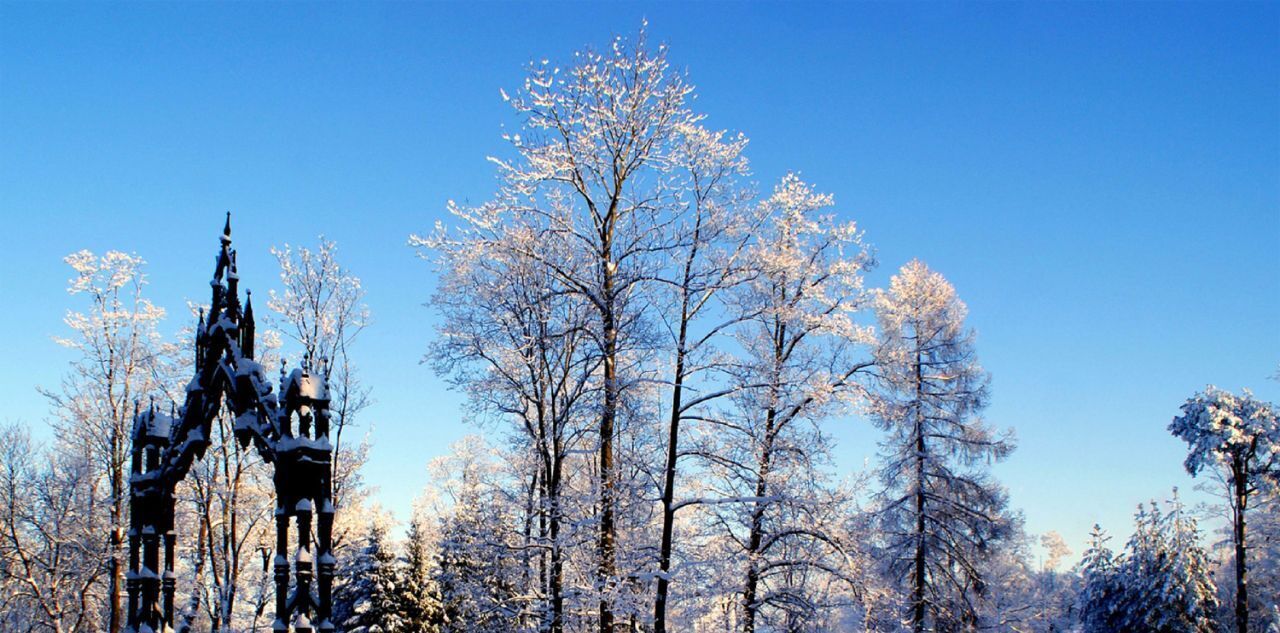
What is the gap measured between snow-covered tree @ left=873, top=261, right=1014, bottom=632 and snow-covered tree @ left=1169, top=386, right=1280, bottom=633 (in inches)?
217

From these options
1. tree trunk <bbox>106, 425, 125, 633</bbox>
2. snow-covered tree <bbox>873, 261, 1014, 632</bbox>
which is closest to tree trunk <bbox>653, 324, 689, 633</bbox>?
snow-covered tree <bbox>873, 261, 1014, 632</bbox>

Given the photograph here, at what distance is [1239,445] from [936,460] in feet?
25.3

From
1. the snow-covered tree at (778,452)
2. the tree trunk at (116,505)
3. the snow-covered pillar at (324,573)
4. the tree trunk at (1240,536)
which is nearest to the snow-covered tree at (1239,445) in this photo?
the tree trunk at (1240,536)

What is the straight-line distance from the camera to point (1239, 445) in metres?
23.0

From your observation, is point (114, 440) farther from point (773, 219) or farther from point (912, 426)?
point (912, 426)

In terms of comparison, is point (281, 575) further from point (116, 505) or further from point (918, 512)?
point (918, 512)

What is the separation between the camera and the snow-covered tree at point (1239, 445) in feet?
74.5

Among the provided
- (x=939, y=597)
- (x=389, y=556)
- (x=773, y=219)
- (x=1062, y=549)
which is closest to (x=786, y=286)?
(x=773, y=219)

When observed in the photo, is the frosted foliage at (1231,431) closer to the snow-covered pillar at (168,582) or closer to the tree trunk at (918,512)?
the tree trunk at (918,512)

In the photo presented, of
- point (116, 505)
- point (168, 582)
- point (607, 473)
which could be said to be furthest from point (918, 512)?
point (116, 505)

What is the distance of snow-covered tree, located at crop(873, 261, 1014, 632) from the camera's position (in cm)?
2159

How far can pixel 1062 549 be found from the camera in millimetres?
106250

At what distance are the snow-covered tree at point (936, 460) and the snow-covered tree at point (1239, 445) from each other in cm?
552

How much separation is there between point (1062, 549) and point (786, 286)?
103m
